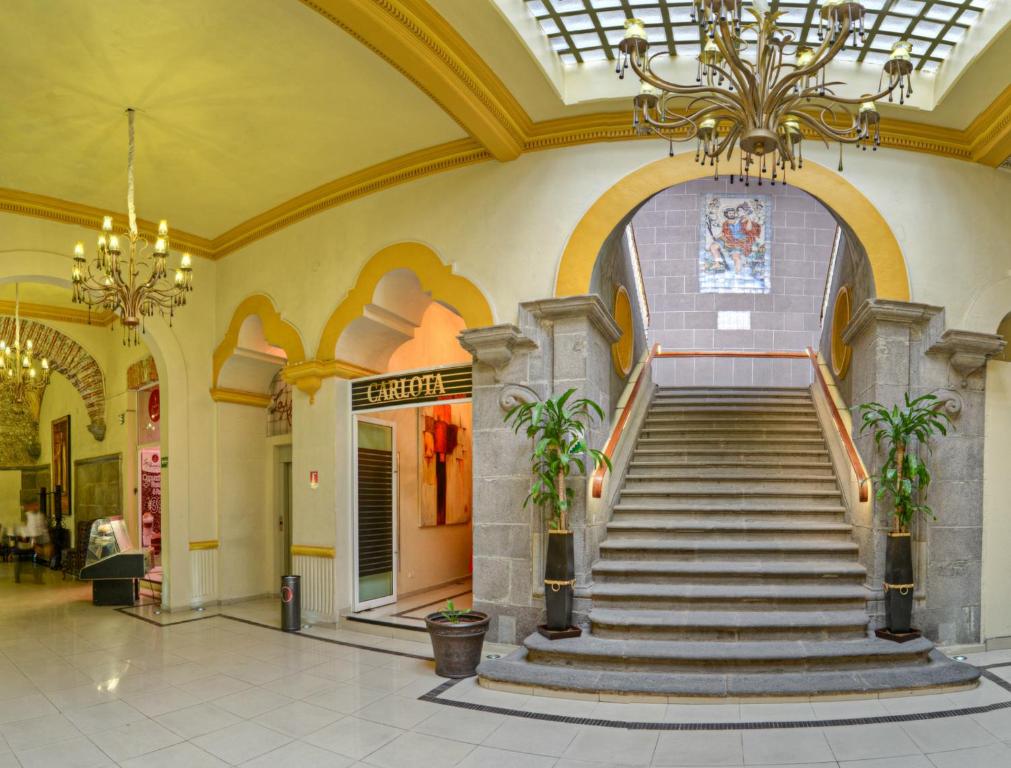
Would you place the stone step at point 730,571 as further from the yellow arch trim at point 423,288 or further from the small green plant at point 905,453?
the yellow arch trim at point 423,288

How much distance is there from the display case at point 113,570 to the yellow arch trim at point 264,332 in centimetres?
244

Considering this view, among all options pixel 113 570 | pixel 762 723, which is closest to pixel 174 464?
pixel 113 570

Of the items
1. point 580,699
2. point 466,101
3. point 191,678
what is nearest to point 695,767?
point 580,699

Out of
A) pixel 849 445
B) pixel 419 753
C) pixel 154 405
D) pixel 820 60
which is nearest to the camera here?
pixel 820 60

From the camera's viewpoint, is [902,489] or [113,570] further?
[113,570]

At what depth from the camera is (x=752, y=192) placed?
38.8ft

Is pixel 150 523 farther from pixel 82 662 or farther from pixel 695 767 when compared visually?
pixel 695 767

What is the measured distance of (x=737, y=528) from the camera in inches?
250

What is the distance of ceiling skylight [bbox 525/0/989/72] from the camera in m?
5.18

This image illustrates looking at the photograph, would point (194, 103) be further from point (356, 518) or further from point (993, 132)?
point (993, 132)

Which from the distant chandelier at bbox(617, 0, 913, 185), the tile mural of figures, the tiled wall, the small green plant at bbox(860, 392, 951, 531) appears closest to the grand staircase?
the small green plant at bbox(860, 392, 951, 531)

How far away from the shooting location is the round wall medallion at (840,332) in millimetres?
7627

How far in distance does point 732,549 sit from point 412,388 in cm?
338

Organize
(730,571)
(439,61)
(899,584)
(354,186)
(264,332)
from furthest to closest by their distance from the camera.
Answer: (264,332), (354,186), (730,571), (899,584), (439,61)
